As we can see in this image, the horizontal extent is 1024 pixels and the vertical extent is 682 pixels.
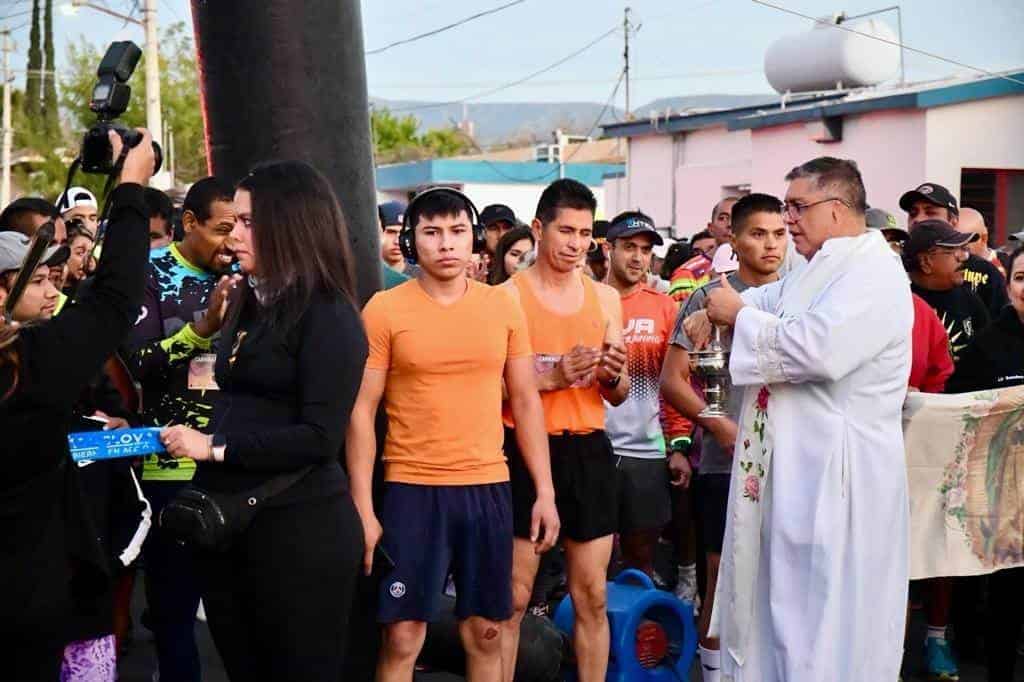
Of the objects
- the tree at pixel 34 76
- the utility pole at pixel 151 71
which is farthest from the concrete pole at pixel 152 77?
the tree at pixel 34 76

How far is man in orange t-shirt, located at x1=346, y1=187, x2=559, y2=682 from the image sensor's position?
18.1ft

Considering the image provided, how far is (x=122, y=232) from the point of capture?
3947mm

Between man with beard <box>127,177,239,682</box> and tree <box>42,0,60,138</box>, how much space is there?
4905cm

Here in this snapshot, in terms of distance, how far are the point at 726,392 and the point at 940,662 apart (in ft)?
7.73

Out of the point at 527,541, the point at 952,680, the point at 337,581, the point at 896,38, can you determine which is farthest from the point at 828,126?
the point at 337,581

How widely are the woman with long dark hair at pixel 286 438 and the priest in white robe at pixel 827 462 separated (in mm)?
1915

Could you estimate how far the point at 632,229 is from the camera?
8250mm

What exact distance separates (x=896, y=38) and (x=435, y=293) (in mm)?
22678

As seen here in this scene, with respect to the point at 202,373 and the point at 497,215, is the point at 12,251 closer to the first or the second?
the point at 202,373

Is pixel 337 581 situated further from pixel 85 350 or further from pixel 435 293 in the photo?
pixel 435 293

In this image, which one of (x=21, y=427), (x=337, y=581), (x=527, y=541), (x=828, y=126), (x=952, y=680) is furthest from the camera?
(x=828, y=126)

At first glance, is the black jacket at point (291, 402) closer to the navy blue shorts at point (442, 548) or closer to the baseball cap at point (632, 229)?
the navy blue shorts at point (442, 548)

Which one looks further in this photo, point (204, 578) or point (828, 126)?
point (828, 126)

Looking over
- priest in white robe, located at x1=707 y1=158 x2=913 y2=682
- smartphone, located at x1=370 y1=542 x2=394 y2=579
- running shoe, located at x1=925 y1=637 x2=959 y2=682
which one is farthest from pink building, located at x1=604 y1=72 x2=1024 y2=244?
smartphone, located at x1=370 y1=542 x2=394 y2=579
